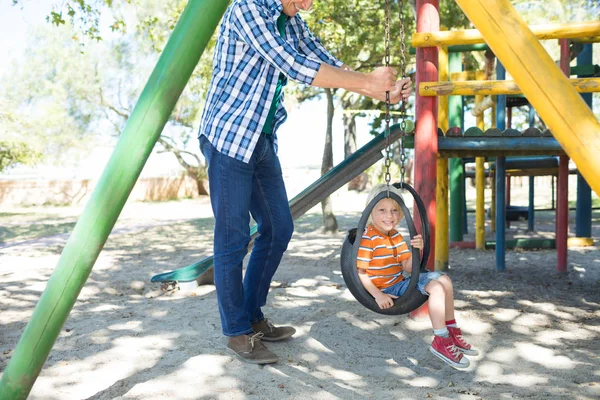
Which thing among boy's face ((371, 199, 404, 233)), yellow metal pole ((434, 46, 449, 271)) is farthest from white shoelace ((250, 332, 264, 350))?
yellow metal pole ((434, 46, 449, 271))

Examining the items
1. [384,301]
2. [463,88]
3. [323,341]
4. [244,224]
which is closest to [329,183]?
[463,88]

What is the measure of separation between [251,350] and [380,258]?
0.74 m

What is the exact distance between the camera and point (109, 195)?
2166 millimetres

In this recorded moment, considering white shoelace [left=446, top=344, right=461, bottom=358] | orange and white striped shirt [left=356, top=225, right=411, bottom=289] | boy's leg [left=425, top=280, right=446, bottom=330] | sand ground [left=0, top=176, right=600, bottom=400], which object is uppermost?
orange and white striped shirt [left=356, top=225, right=411, bottom=289]

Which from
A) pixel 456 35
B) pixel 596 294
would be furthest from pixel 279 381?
pixel 596 294

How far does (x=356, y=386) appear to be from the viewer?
264cm

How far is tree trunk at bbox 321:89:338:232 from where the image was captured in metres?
9.34

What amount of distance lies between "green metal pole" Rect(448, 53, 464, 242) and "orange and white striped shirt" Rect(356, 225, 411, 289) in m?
3.47

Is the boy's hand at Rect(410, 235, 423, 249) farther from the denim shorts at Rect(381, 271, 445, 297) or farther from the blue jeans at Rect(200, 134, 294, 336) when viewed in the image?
the blue jeans at Rect(200, 134, 294, 336)

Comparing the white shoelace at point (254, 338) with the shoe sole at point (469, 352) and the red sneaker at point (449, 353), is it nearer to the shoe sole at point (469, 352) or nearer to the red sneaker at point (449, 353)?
the red sneaker at point (449, 353)

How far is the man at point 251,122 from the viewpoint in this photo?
2486 mm

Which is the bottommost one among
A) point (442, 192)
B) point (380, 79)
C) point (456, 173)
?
point (442, 192)

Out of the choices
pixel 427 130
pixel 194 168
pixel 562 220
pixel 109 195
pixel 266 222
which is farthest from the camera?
pixel 194 168

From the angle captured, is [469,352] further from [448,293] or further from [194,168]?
[194,168]
